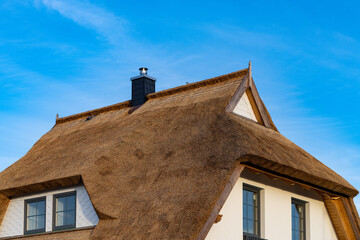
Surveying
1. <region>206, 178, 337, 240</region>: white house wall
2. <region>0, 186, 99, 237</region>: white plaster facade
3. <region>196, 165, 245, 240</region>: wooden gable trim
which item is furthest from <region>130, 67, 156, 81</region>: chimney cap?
<region>196, 165, 245, 240</region>: wooden gable trim

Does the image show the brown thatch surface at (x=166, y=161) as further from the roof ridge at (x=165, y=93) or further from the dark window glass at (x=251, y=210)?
the dark window glass at (x=251, y=210)

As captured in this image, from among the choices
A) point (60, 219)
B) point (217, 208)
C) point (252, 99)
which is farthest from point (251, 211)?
point (60, 219)

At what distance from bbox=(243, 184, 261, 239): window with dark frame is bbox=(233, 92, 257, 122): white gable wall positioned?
108 inches

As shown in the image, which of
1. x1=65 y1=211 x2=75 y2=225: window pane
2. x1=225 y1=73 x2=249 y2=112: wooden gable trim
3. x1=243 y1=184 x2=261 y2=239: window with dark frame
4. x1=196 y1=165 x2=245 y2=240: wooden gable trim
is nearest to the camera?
x1=196 y1=165 x2=245 y2=240: wooden gable trim

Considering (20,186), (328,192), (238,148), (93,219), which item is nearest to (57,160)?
(20,186)

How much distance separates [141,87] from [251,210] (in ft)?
24.3

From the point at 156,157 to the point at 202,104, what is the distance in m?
2.75

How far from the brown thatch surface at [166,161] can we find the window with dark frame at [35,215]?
73 centimetres

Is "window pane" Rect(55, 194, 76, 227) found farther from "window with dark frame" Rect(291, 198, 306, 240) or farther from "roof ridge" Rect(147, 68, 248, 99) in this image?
"window with dark frame" Rect(291, 198, 306, 240)

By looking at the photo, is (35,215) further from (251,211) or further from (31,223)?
(251,211)

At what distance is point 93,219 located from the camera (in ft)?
56.3

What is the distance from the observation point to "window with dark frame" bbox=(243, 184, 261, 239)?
1716 centimetres

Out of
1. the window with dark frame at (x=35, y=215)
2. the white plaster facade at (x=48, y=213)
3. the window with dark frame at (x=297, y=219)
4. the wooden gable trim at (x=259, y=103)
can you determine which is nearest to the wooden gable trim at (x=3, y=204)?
the white plaster facade at (x=48, y=213)

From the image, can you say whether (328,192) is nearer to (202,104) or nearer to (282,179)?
(282,179)
